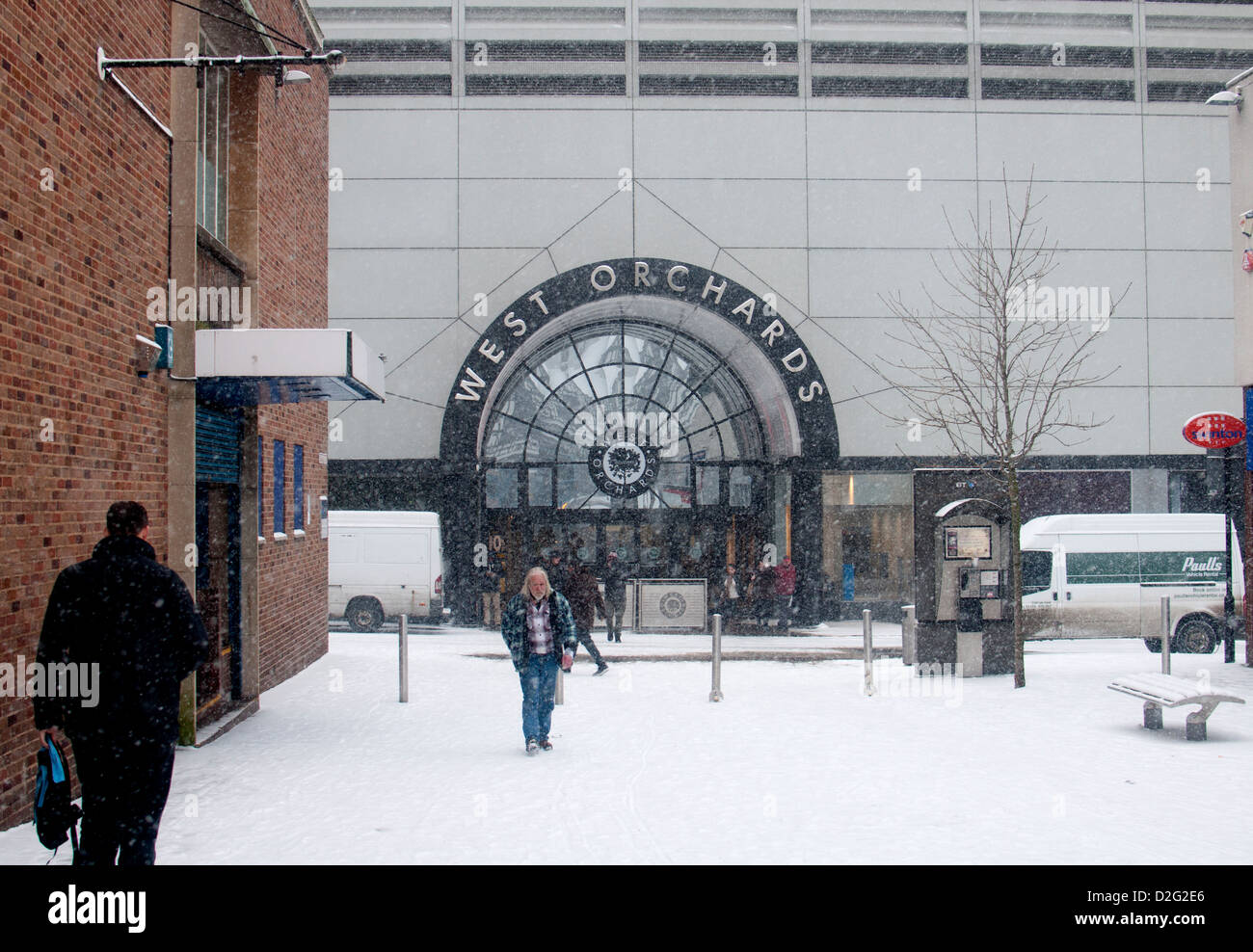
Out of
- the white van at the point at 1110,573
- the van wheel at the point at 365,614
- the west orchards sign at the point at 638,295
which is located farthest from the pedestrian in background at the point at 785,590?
the van wheel at the point at 365,614

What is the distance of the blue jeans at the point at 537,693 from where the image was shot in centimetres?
902

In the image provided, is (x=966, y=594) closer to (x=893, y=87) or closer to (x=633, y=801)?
(x=633, y=801)

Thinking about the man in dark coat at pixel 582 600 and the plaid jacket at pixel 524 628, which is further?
the man in dark coat at pixel 582 600

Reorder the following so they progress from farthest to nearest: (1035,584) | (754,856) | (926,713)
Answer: (1035,584)
(926,713)
(754,856)

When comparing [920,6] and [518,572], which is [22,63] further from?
[920,6]

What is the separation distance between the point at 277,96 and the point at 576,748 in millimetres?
8311

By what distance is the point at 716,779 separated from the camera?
801 centimetres

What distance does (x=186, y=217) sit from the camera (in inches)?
354

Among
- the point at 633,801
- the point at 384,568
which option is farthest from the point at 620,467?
the point at 633,801

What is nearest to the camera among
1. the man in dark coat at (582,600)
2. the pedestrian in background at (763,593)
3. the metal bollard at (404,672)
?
the metal bollard at (404,672)

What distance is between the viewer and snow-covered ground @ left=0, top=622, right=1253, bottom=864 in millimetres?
6094

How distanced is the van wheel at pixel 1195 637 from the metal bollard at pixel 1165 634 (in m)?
4.35

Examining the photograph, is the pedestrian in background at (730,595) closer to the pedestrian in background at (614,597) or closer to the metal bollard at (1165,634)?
the pedestrian in background at (614,597)

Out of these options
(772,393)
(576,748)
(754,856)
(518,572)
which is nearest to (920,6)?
(772,393)
